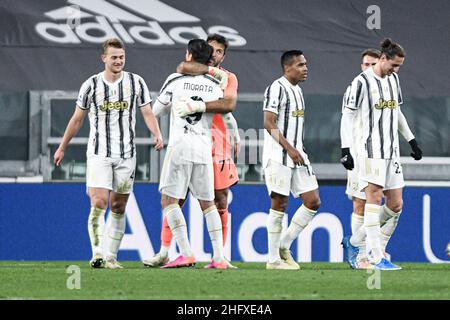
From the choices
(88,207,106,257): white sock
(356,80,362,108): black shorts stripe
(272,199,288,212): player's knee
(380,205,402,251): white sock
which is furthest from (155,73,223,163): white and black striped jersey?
(380,205,402,251): white sock

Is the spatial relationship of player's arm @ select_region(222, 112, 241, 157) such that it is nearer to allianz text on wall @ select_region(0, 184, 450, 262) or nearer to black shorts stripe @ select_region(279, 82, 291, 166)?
black shorts stripe @ select_region(279, 82, 291, 166)

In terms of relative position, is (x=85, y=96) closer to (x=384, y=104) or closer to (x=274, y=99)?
(x=274, y=99)

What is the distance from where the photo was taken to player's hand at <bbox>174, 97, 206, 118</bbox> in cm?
1159

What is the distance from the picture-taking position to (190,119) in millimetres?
11750

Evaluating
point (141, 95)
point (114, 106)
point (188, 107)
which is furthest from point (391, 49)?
point (114, 106)

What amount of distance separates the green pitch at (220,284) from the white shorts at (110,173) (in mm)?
672

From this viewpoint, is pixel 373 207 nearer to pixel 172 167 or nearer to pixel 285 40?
pixel 172 167

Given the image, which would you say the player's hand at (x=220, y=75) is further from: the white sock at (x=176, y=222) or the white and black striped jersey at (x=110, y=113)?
the white sock at (x=176, y=222)

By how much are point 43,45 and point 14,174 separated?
1340mm

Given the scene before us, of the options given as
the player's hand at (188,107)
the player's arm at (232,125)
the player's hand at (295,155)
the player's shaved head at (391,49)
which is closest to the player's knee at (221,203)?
the player's arm at (232,125)

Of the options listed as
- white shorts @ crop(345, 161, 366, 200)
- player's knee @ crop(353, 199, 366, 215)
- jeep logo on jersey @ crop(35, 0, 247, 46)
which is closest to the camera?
player's knee @ crop(353, 199, 366, 215)

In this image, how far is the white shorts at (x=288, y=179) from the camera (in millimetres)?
12000

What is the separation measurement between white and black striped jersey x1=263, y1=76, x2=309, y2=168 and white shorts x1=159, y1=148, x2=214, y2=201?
576 mm

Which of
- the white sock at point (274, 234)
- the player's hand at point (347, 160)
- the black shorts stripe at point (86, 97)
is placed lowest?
the white sock at point (274, 234)
